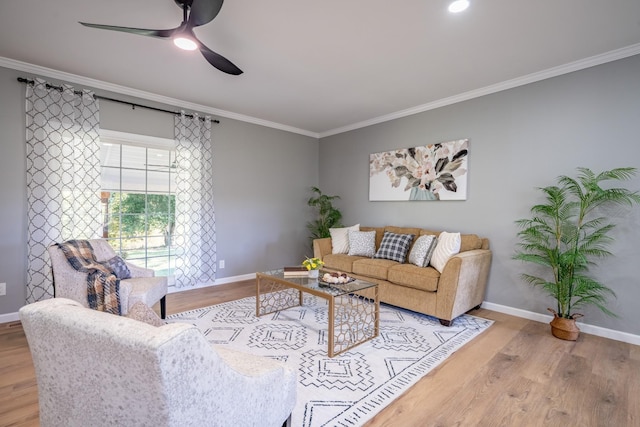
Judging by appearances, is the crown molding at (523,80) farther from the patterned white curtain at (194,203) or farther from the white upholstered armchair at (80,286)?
the white upholstered armchair at (80,286)

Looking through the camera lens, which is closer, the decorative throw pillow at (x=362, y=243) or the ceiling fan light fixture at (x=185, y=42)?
the ceiling fan light fixture at (x=185, y=42)

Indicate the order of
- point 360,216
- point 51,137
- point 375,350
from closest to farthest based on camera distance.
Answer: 1. point 375,350
2. point 51,137
3. point 360,216

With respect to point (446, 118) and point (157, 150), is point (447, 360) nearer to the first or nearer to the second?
point (446, 118)

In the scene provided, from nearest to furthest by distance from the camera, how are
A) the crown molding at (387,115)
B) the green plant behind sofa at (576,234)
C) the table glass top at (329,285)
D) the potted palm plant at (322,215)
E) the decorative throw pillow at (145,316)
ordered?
the decorative throw pillow at (145,316) → the table glass top at (329,285) → the green plant behind sofa at (576,234) → the crown molding at (387,115) → the potted palm plant at (322,215)

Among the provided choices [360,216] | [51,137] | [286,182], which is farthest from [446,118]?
[51,137]

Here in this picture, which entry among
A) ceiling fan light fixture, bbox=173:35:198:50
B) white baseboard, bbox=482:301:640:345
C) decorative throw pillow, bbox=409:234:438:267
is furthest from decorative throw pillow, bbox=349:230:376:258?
ceiling fan light fixture, bbox=173:35:198:50

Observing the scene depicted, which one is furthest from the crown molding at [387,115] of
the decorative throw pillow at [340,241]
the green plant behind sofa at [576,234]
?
the decorative throw pillow at [340,241]

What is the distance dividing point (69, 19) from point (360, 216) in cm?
391

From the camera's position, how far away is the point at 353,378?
201cm

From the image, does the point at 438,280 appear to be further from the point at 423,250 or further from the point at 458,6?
the point at 458,6

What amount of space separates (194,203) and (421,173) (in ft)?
10.1

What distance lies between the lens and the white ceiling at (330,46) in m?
2.11

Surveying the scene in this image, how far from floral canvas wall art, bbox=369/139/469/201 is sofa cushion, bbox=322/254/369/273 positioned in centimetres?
113

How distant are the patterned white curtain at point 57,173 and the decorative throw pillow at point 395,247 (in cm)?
330
